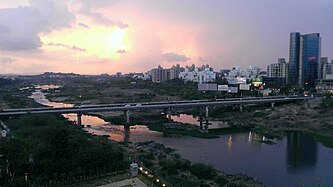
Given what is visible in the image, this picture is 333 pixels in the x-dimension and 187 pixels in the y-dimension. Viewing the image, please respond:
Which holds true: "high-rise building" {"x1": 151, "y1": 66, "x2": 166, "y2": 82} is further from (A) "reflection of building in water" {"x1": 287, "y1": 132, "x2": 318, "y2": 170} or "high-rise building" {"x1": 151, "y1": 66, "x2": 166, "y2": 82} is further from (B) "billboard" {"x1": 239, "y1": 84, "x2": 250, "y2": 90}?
(A) "reflection of building in water" {"x1": 287, "y1": 132, "x2": 318, "y2": 170}

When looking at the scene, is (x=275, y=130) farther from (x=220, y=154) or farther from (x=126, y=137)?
(x=126, y=137)

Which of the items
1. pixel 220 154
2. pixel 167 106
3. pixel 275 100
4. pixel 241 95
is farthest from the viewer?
pixel 241 95

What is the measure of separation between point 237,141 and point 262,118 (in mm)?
16556

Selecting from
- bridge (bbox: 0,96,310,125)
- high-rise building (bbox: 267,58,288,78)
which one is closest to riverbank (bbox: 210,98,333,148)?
bridge (bbox: 0,96,310,125)

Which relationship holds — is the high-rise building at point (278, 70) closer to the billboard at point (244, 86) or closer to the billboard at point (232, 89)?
the billboard at point (244, 86)

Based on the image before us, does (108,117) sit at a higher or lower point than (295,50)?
lower

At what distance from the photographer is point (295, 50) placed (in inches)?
3831

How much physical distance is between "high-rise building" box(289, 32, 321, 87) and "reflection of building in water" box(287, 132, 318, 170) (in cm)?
6250

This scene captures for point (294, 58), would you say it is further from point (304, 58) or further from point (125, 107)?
point (125, 107)

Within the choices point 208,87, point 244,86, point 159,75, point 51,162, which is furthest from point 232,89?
point 159,75

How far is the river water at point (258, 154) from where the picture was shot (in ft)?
76.6

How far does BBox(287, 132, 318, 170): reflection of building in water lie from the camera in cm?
2684

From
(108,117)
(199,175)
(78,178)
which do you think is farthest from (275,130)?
(78,178)

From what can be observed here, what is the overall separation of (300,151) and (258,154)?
5.76 metres
